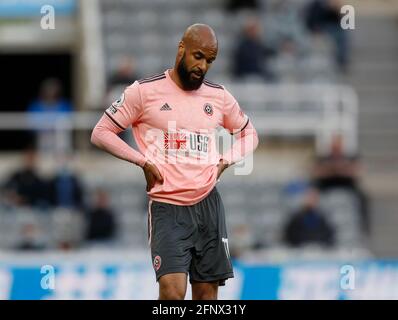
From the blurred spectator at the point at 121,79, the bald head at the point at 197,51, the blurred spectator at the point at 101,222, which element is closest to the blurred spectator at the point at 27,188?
the blurred spectator at the point at 101,222

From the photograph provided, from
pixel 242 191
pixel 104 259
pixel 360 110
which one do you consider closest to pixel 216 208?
pixel 104 259

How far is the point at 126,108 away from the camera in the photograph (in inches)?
348

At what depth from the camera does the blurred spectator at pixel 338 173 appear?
17.6 meters

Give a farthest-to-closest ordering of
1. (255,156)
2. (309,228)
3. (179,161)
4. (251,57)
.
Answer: (251,57)
(255,156)
(309,228)
(179,161)

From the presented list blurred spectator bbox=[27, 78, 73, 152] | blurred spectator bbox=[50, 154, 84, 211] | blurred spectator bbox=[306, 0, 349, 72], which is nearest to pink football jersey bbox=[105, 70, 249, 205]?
blurred spectator bbox=[50, 154, 84, 211]

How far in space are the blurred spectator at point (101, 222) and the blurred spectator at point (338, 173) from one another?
2.74 metres

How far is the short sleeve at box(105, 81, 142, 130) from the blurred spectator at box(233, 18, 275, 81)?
1060 cm

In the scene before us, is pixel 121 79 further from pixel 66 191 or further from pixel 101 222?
pixel 101 222

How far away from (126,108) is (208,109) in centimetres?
55

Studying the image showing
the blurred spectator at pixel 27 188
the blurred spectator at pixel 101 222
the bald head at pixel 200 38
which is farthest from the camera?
the blurred spectator at pixel 27 188

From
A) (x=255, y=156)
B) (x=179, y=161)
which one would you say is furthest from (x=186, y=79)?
(x=255, y=156)

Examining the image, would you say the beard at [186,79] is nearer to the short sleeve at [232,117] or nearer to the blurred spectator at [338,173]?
the short sleeve at [232,117]

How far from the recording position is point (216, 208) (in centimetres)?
902

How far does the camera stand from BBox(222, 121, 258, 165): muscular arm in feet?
29.8
